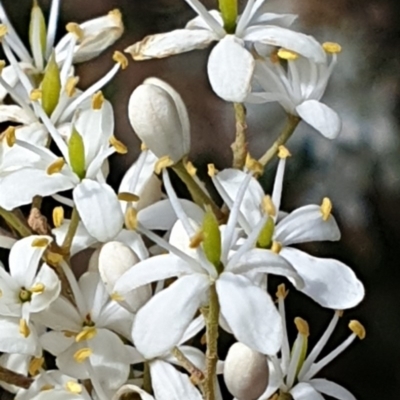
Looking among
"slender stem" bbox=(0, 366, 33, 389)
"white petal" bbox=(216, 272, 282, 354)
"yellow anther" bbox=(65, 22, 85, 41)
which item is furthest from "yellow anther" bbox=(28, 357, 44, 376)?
"yellow anther" bbox=(65, 22, 85, 41)

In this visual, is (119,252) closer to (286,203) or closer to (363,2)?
(286,203)

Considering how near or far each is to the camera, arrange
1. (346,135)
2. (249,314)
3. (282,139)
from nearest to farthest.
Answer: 1. (249,314)
2. (282,139)
3. (346,135)

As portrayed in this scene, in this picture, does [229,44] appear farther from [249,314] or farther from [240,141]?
[249,314]

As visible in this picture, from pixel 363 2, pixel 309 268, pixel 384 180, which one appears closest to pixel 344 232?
pixel 384 180

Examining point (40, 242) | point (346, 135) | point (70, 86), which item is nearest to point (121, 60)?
point (70, 86)

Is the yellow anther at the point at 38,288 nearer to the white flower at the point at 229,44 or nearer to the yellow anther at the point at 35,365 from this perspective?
the yellow anther at the point at 35,365

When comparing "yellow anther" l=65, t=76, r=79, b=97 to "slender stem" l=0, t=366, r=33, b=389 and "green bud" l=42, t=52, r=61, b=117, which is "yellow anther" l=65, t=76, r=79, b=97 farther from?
"slender stem" l=0, t=366, r=33, b=389

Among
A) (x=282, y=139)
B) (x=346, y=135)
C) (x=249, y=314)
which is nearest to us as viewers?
(x=249, y=314)
